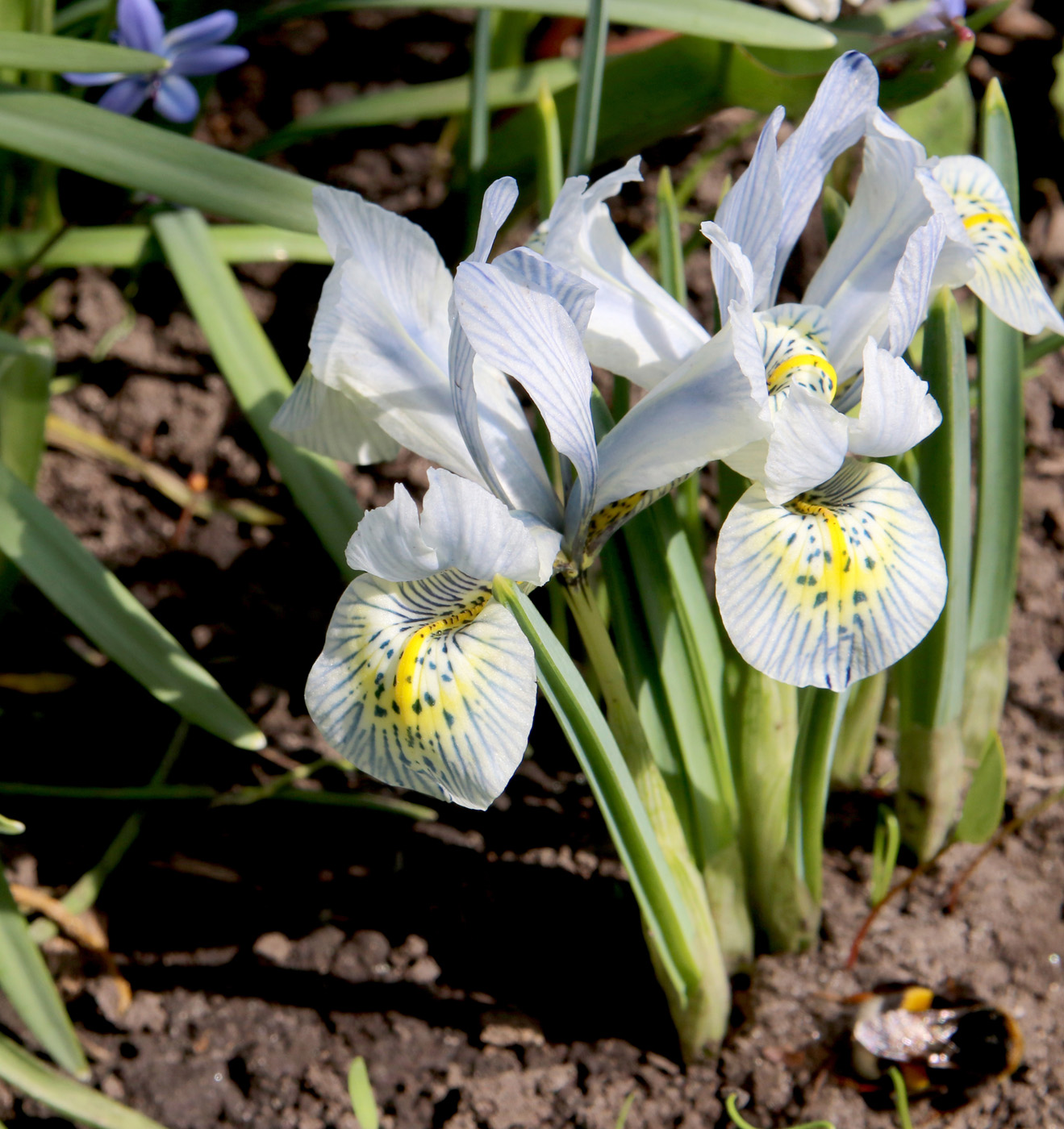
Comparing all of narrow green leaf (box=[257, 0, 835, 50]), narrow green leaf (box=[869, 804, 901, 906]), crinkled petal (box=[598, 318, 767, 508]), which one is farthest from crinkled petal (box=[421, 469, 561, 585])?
narrow green leaf (box=[257, 0, 835, 50])

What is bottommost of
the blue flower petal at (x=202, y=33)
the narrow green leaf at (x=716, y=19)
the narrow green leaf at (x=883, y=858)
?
the narrow green leaf at (x=883, y=858)

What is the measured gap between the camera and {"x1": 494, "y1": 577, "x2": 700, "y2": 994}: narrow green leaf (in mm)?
788

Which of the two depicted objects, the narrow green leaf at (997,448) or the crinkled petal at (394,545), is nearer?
the crinkled petal at (394,545)

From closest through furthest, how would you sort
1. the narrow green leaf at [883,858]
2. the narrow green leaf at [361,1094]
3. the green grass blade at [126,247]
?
the narrow green leaf at [361,1094]
the narrow green leaf at [883,858]
the green grass blade at [126,247]

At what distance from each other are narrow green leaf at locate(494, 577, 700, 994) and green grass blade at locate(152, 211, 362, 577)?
0.45 metres

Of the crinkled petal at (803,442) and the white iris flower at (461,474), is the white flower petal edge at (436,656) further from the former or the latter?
the crinkled petal at (803,442)

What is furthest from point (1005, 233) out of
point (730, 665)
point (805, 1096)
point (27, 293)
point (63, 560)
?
point (27, 293)

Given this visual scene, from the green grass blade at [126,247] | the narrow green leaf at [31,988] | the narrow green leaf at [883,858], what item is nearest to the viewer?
the narrow green leaf at [31,988]

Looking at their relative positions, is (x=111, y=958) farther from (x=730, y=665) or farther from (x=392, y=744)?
(x=730, y=665)

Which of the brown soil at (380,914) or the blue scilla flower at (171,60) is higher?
the blue scilla flower at (171,60)

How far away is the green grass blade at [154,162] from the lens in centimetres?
116

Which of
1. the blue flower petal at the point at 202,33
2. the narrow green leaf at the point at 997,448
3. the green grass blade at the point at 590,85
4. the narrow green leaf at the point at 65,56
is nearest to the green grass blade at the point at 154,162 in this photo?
the narrow green leaf at the point at 65,56

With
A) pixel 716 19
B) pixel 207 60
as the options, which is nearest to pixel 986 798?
pixel 716 19

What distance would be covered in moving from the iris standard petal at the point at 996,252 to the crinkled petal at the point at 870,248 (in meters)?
0.08
